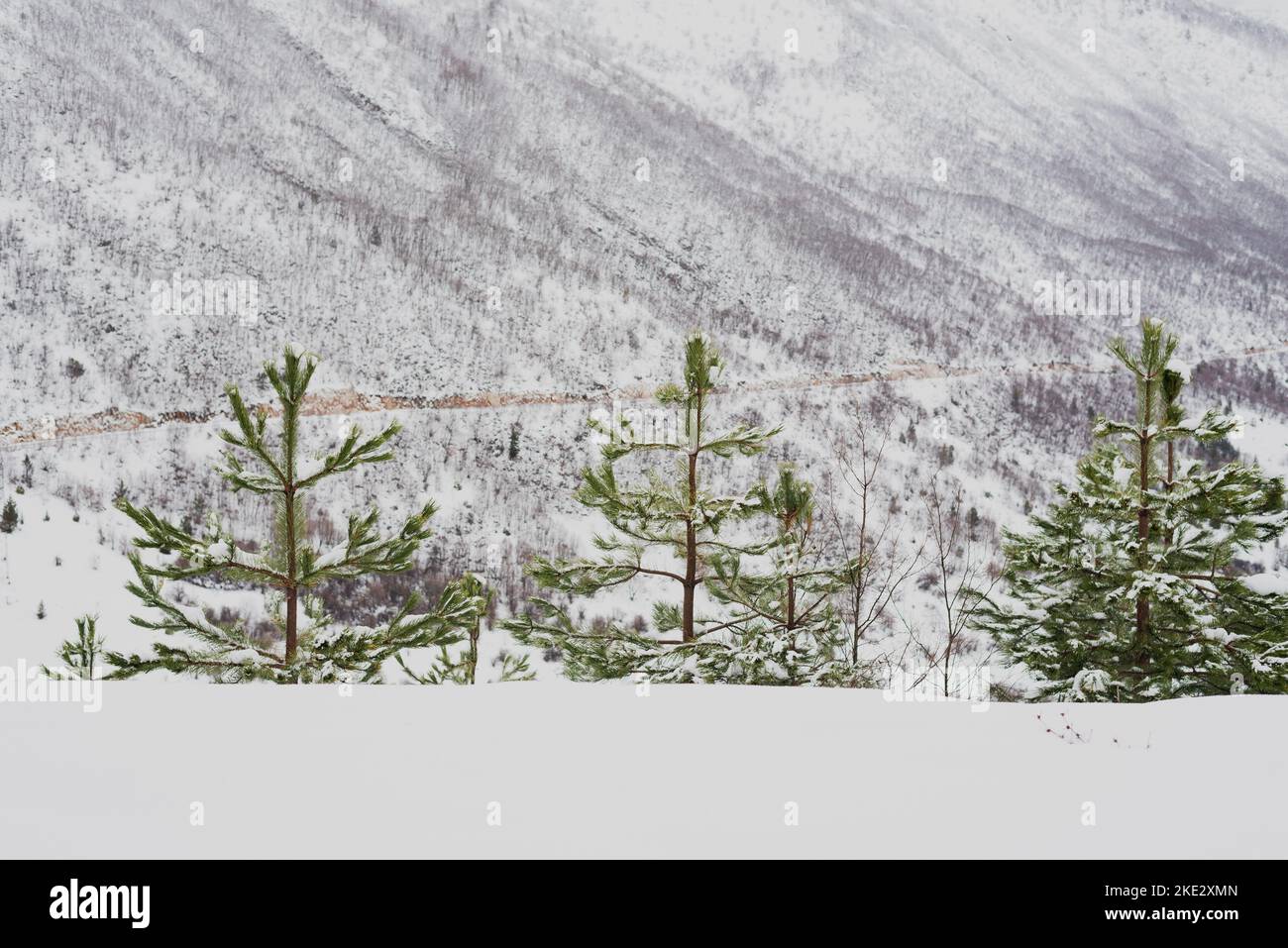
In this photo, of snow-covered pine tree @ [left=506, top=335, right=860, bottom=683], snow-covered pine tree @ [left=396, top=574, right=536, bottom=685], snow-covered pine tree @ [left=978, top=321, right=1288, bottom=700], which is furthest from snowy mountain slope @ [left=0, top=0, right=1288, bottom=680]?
snow-covered pine tree @ [left=978, top=321, right=1288, bottom=700]

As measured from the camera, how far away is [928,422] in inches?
1890

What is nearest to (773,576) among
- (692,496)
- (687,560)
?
(687,560)

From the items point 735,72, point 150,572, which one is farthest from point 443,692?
point 735,72

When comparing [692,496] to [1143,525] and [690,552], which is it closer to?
[690,552]

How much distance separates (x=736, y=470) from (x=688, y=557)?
98.2 ft

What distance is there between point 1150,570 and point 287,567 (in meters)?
7.61

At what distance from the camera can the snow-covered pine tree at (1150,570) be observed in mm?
8891

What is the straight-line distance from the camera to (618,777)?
4492mm

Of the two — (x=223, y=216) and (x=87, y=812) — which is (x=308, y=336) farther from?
(x=87, y=812)

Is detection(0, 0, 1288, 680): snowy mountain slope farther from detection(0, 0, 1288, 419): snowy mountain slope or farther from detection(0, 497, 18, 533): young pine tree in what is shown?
detection(0, 497, 18, 533): young pine tree

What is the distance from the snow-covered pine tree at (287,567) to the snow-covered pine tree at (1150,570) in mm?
5842

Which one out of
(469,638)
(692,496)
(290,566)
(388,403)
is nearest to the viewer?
(290,566)

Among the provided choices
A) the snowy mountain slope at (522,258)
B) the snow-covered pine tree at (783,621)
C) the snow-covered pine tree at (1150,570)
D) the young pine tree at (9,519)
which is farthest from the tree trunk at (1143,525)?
the young pine tree at (9,519)

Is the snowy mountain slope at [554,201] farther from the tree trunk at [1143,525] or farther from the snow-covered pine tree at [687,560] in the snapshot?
the tree trunk at [1143,525]
